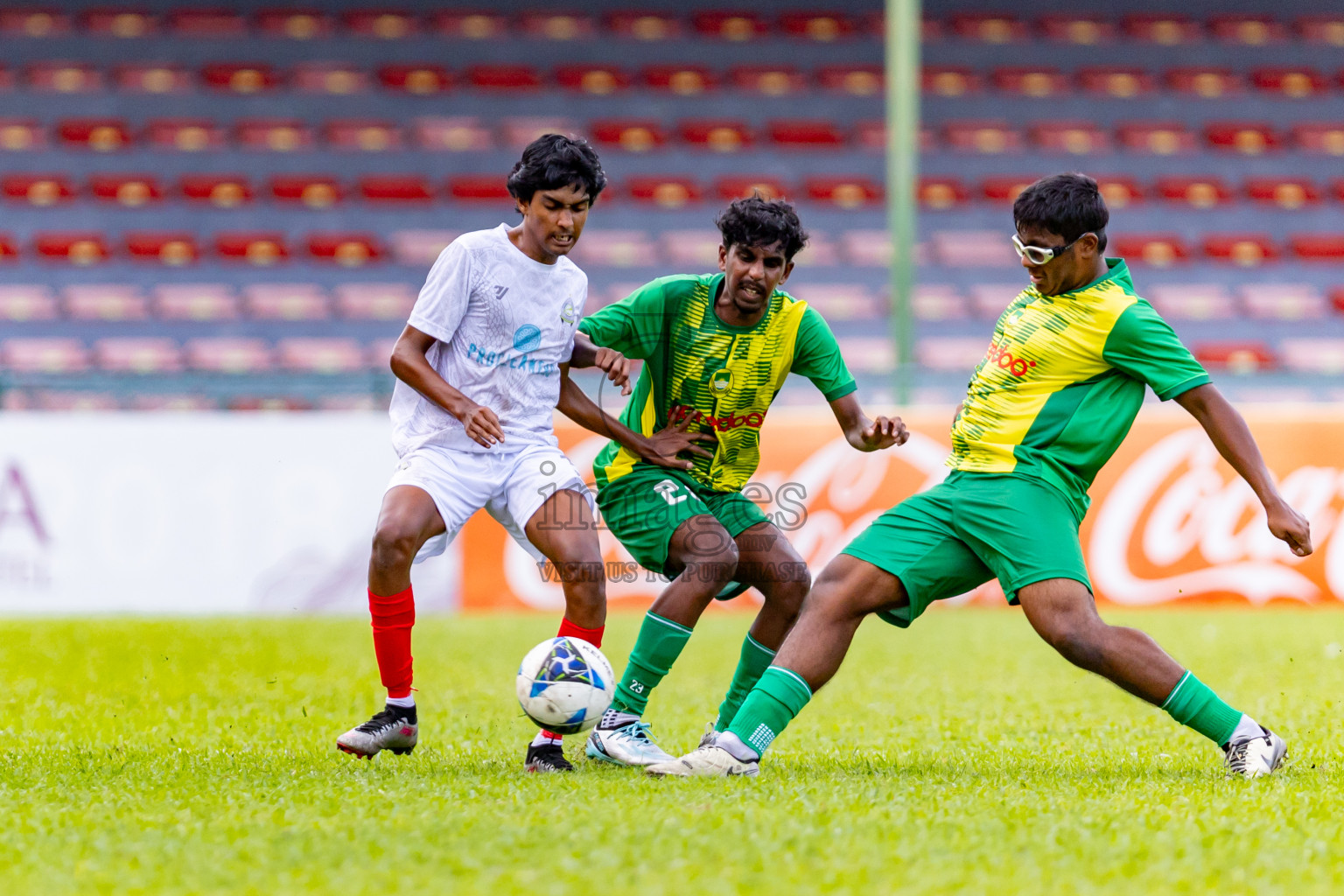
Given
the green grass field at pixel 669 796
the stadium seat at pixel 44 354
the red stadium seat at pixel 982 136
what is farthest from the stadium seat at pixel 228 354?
the red stadium seat at pixel 982 136

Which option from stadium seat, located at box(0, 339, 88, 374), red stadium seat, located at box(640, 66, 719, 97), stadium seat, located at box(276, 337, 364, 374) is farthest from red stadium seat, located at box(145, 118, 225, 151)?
red stadium seat, located at box(640, 66, 719, 97)

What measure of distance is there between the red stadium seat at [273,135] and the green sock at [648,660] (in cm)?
1357

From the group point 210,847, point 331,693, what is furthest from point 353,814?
point 331,693

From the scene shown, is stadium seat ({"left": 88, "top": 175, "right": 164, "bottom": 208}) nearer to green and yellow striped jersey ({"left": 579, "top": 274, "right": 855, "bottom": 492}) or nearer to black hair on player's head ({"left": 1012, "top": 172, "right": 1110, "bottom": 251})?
green and yellow striped jersey ({"left": 579, "top": 274, "right": 855, "bottom": 492})

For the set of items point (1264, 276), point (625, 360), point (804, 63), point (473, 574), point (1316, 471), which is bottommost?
point (473, 574)

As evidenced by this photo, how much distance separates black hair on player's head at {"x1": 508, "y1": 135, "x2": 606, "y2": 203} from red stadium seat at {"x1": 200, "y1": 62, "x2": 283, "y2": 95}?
45.0 ft

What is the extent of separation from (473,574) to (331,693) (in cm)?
382

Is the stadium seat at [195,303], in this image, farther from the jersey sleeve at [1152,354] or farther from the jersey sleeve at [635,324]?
the jersey sleeve at [1152,354]

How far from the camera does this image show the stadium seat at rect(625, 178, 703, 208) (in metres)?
16.2

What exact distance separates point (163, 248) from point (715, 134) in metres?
6.54

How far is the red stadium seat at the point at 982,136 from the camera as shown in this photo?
1688 cm

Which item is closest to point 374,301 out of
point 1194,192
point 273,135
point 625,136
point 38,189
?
point 273,135

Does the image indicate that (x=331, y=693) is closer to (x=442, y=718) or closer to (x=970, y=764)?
(x=442, y=718)

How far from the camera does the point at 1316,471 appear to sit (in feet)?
31.0
